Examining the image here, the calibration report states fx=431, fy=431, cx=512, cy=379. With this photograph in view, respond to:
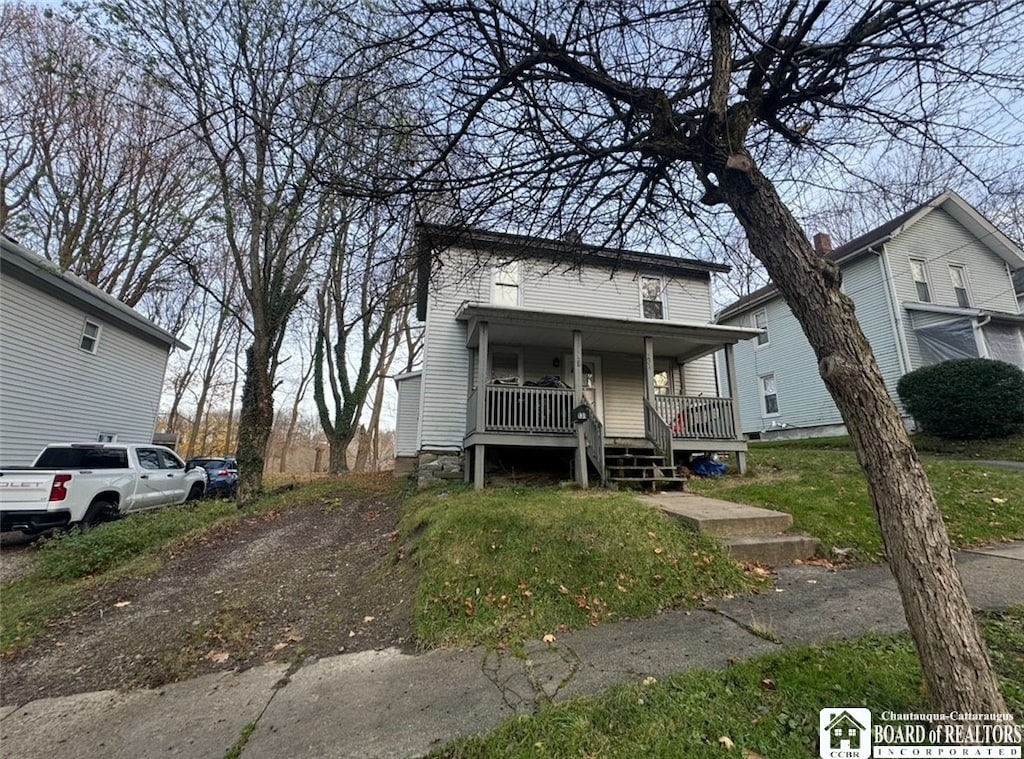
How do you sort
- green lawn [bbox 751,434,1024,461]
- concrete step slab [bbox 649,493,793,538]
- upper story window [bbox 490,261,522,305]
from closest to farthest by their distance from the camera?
concrete step slab [bbox 649,493,793,538] < green lawn [bbox 751,434,1024,461] < upper story window [bbox 490,261,522,305]

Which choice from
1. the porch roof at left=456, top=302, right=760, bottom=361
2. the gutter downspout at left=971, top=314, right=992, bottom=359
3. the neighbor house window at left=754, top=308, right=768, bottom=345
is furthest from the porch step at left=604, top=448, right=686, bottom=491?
the neighbor house window at left=754, top=308, right=768, bottom=345

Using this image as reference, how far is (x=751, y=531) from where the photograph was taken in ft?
16.7

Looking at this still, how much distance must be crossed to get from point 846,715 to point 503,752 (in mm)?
1704

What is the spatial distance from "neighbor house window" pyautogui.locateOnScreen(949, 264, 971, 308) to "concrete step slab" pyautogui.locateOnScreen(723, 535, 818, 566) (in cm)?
1664

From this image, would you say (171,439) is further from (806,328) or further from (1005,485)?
(1005,485)

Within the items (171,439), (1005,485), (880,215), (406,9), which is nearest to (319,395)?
(171,439)

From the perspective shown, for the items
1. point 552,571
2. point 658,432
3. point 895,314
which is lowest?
point 552,571

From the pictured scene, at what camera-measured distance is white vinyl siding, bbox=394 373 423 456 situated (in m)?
13.7

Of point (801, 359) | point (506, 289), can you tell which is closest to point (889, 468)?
point (506, 289)

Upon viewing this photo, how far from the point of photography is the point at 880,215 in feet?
14.3

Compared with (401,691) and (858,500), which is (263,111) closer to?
(401,691)

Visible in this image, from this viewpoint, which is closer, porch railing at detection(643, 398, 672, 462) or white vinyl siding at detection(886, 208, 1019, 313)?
porch railing at detection(643, 398, 672, 462)

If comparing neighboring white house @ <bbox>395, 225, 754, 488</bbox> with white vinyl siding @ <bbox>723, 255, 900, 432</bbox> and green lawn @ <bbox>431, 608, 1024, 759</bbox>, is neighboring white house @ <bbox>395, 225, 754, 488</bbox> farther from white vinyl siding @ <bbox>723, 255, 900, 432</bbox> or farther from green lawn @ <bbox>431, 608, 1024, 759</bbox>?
green lawn @ <bbox>431, 608, 1024, 759</bbox>

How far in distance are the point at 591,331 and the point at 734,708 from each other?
8055 millimetres
